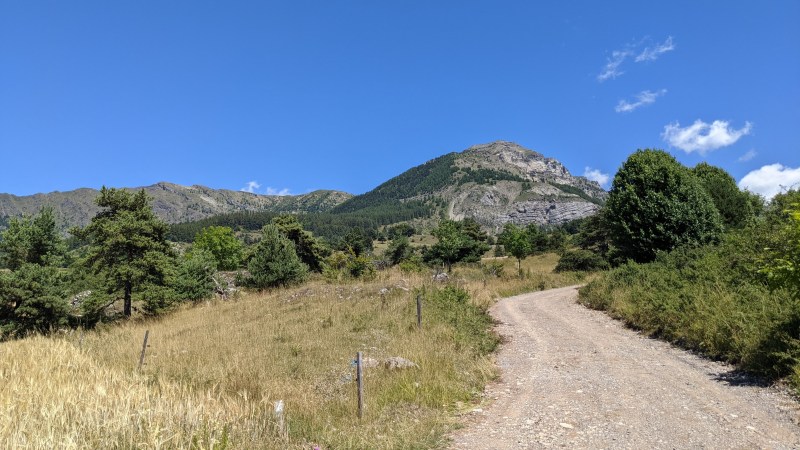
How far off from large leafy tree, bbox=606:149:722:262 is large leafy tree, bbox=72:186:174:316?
28879 mm

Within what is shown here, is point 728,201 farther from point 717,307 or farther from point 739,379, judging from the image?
point 739,379

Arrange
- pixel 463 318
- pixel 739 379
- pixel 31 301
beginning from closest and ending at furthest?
pixel 739 379, pixel 463 318, pixel 31 301

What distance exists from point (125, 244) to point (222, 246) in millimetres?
54677

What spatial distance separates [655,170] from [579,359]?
2124 centimetres

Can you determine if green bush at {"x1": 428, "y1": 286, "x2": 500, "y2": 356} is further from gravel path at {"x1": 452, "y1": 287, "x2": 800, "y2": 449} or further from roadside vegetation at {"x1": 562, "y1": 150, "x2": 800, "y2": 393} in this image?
roadside vegetation at {"x1": 562, "y1": 150, "x2": 800, "y2": 393}

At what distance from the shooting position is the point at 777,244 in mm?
12688

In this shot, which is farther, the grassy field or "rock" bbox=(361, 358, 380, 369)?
"rock" bbox=(361, 358, 380, 369)

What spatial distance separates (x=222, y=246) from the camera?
3022 inches

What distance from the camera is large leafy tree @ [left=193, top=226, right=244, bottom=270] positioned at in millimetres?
75562

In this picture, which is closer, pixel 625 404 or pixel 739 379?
pixel 625 404

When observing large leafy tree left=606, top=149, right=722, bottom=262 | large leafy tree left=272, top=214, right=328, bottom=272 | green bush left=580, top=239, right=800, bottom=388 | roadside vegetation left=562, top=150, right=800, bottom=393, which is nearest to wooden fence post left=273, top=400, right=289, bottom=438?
roadside vegetation left=562, top=150, right=800, bottom=393

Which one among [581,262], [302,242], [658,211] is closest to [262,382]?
[658,211]

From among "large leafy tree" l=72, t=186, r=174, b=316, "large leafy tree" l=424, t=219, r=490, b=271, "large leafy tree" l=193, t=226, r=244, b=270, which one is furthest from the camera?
"large leafy tree" l=193, t=226, r=244, b=270

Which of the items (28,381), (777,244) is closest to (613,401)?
(777,244)
